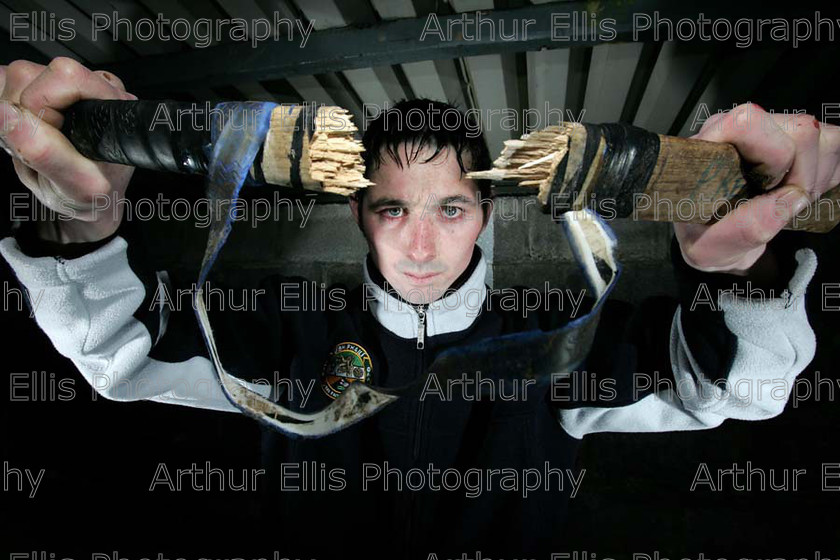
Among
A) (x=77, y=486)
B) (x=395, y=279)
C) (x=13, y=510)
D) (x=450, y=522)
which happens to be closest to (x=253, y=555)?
(x=77, y=486)

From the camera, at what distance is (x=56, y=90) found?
77 cm

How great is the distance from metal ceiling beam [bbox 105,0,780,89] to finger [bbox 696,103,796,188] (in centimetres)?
87

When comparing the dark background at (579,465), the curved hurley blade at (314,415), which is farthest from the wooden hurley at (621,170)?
the dark background at (579,465)

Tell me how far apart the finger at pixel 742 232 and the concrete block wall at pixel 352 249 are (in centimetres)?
168

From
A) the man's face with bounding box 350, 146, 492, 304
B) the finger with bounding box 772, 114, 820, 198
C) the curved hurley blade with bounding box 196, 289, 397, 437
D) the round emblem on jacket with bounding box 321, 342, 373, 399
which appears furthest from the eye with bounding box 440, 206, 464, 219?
the finger with bounding box 772, 114, 820, 198

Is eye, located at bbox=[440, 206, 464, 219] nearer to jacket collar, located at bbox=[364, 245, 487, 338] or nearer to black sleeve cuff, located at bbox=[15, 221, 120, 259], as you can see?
jacket collar, located at bbox=[364, 245, 487, 338]

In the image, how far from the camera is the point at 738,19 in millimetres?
1440

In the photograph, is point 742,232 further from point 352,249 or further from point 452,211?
point 352,249

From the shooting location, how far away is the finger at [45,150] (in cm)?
74

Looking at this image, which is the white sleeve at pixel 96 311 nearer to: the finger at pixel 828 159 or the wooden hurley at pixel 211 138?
the wooden hurley at pixel 211 138

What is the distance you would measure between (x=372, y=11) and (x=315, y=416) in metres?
1.51

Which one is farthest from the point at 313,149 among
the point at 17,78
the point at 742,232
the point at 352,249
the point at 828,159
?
the point at 352,249

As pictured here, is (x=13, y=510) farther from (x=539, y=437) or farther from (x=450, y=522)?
(x=539, y=437)

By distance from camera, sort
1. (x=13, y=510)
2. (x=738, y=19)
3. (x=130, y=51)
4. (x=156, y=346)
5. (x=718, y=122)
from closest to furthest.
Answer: (x=718, y=122) < (x=156, y=346) < (x=738, y=19) < (x=130, y=51) < (x=13, y=510)
